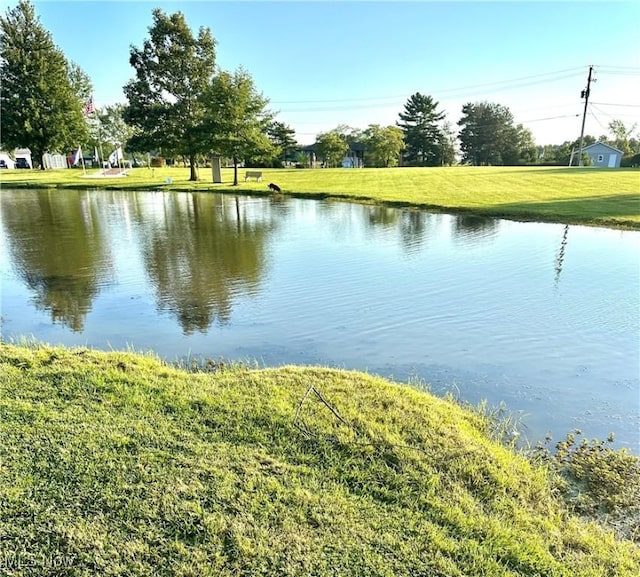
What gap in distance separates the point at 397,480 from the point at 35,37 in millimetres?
45757

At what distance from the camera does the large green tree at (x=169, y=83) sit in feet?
93.7

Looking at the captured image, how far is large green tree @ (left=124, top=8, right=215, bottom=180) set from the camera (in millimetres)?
28562

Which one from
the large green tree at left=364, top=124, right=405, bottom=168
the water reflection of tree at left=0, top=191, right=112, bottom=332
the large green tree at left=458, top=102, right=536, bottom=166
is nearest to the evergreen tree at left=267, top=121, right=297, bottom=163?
the large green tree at left=364, top=124, right=405, bottom=168

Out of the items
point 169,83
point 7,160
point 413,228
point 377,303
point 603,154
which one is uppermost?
point 169,83

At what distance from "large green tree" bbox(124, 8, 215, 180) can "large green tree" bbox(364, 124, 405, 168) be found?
88.6 feet

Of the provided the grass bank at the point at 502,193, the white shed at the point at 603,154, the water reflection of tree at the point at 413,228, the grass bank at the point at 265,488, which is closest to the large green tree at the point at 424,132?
the white shed at the point at 603,154

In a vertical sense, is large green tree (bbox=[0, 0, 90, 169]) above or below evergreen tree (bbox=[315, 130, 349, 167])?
above

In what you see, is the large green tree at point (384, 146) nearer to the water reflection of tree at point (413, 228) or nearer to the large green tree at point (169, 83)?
the large green tree at point (169, 83)

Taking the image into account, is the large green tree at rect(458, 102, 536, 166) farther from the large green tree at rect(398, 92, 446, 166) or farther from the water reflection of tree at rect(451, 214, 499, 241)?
the water reflection of tree at rect(451, 214, 499, 241)

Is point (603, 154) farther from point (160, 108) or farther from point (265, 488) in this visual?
point (265, 488)

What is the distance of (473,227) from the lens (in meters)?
13.9

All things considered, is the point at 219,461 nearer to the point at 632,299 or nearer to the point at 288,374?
the point at 288,374

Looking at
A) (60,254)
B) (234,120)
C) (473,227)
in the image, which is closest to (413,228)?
(473,227)

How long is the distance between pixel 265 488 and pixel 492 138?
6463 cm
